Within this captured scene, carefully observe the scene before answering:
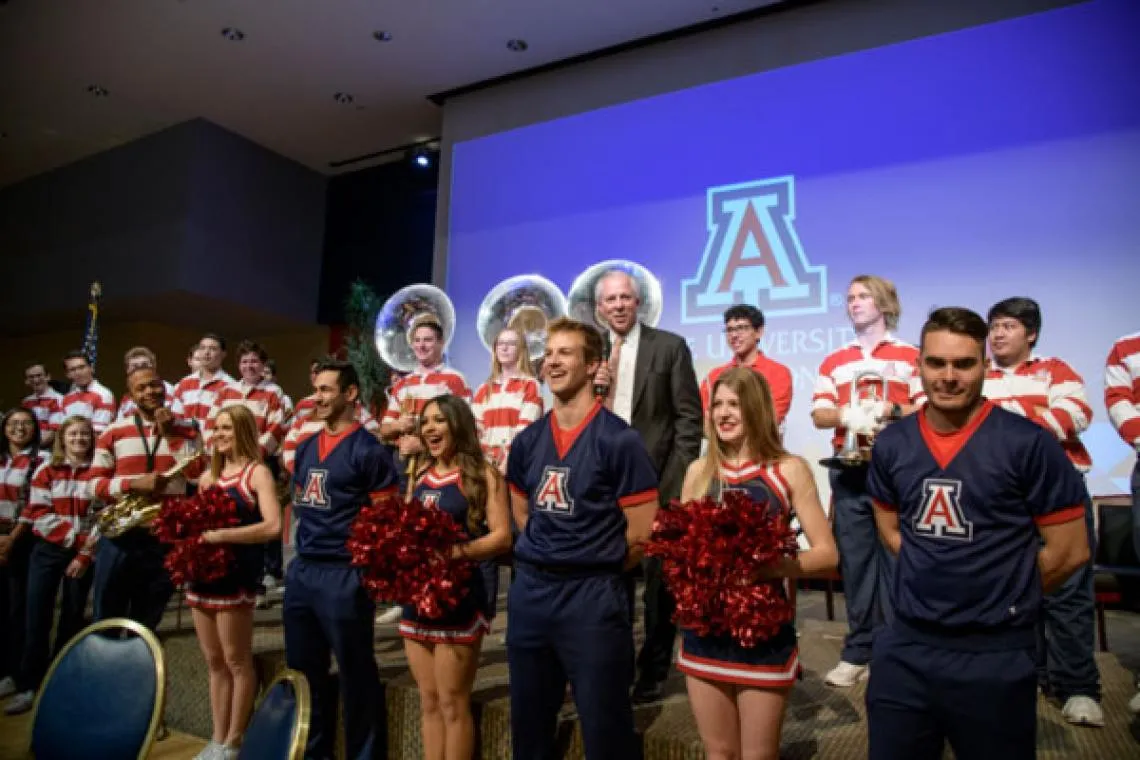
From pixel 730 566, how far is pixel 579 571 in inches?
20.1

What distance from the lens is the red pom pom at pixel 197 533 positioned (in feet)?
11.5

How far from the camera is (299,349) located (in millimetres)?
12836

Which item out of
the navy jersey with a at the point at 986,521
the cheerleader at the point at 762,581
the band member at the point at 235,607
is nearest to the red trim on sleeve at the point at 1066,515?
the navy jersey with a at the point at 986,521

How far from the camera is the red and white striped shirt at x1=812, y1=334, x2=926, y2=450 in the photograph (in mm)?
3486

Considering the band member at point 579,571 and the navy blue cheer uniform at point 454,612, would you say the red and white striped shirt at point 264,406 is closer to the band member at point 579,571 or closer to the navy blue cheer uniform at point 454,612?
the navy blue cheer uniform at point 454,612

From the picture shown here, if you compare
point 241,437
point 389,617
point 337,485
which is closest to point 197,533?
point 241,437

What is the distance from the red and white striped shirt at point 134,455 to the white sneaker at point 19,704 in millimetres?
1340

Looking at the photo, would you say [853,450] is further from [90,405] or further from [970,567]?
[90,405]

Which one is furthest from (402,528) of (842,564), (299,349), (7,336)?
(7,336)

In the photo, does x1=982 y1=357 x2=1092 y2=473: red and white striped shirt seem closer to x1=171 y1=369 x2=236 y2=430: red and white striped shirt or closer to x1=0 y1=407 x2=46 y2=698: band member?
x1=171 y1=369 x2=236 y2=430: red and white striped shirt

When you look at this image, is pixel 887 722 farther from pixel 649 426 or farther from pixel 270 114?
pixel 270 114

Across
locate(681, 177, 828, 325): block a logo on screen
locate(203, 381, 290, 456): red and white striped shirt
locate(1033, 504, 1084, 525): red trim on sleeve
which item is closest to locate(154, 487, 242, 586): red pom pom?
locate(203, 381, 290, 456): red and white striped shirt

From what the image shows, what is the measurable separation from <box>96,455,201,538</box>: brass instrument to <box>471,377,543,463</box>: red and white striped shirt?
1.78 metres

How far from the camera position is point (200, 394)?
20.6ft
